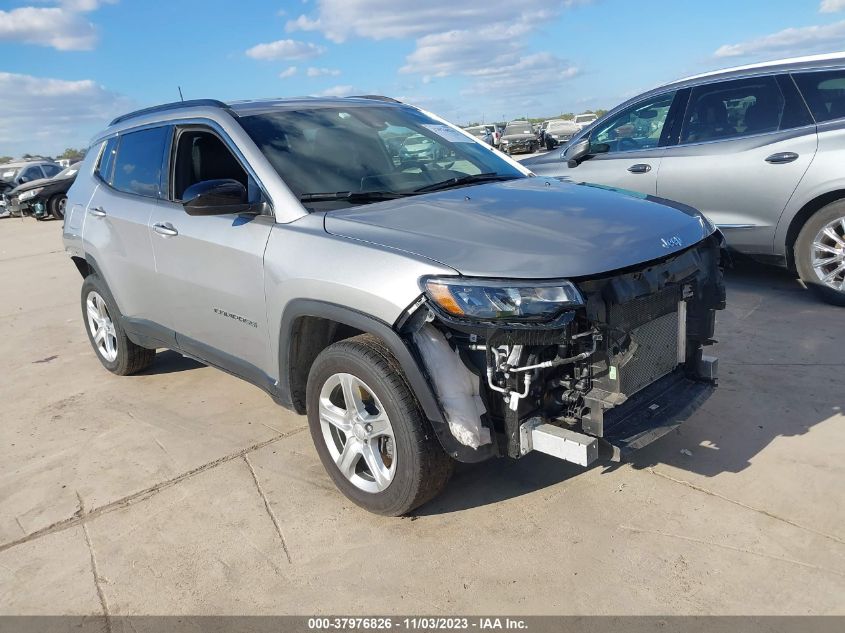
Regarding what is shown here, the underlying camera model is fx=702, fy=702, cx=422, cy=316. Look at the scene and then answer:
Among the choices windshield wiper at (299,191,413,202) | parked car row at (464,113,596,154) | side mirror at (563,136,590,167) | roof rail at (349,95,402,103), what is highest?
roof rail at (349,95,402,103)

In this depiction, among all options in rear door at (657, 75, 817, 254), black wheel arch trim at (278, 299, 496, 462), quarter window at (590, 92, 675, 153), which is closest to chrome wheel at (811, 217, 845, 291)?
rear door at (657, 75, 817, 254)

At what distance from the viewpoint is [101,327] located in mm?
5527

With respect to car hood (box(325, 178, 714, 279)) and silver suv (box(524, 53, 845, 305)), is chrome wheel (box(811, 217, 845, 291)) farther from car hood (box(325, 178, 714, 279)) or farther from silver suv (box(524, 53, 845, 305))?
car hood (box(325, 178, 714, 279))

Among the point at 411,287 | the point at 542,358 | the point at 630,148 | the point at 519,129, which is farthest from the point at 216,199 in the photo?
the point at 519,129

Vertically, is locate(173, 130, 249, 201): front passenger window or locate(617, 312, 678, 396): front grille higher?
locate(173, 130, 249, 201): front passenger window

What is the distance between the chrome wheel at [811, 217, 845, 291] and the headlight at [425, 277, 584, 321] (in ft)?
12.8

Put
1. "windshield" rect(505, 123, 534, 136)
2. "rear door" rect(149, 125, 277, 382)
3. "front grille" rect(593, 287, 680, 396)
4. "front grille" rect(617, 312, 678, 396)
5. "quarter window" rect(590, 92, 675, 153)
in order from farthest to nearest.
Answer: "windshield" rect(505, 123, 534, 136), "quarter window" rect(590, 92, 675, 153), "rear door" rect(149, 125, 277, 382), "front grille" rect(617, 312, 678, 396), "front grille" rect(593, 287, 680, 396)

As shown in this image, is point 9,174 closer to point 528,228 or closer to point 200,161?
point 200,161

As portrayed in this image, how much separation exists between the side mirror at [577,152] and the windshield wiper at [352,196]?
134 inches

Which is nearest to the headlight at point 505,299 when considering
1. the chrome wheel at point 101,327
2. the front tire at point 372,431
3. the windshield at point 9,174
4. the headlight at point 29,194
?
the front tire at point 372,431

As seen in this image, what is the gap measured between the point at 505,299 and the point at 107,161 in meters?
3.81

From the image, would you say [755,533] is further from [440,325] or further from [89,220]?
[89,220]

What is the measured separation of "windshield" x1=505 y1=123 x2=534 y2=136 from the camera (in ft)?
116

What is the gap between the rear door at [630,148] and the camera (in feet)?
21.4
